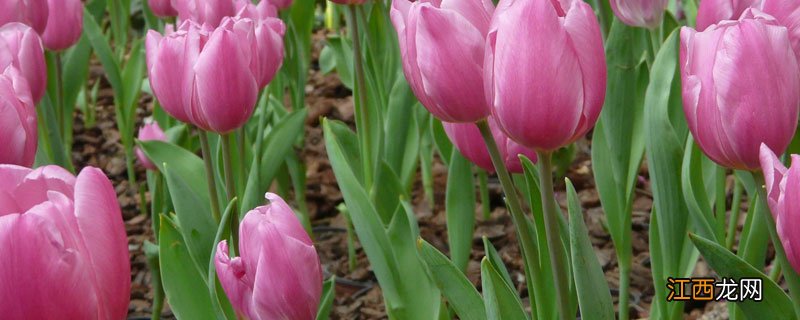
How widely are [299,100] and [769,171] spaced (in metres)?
1.57

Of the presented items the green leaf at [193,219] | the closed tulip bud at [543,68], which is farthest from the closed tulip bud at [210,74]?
the closed tulip bud at [543,68]

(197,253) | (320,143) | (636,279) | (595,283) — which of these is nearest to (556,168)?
(636,279)

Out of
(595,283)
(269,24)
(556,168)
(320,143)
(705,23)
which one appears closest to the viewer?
(595,283)

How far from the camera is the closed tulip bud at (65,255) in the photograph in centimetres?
64

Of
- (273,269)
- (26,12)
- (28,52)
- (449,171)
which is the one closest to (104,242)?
(273,269)

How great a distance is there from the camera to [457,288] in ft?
3.58

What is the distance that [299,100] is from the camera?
2287 mm

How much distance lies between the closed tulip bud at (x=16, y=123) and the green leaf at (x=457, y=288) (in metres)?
0.38

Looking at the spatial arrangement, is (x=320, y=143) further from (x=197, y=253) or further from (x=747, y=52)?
(x=747, y=52)

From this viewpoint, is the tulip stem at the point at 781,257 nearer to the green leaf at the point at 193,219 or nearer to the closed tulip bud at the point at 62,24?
the green leaf at the point at 193,219

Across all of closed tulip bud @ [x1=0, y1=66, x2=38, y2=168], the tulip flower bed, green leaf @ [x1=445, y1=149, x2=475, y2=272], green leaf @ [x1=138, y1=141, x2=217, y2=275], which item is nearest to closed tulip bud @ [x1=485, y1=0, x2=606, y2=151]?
the tulip flower bed

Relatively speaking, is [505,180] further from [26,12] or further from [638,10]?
[26,12]

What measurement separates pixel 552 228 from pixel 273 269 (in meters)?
0.23

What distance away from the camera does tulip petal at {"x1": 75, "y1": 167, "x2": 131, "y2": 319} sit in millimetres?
675
